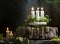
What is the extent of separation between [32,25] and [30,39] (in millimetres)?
249

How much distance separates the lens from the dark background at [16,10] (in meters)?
5.12

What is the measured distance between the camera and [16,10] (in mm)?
5176

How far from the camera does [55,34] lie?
4094 mm

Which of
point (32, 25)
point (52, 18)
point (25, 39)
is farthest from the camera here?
point (52, 18)

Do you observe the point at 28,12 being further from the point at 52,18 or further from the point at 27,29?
the point at 27,29

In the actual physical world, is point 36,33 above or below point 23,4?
below

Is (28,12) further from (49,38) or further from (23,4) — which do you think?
(49,38)

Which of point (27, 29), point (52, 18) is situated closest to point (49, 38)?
point (27, 29)

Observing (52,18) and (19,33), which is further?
(52,18)

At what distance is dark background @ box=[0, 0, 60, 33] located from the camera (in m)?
5.12

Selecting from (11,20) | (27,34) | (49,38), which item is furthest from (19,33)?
(11,20)

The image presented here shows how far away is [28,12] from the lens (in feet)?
16.9

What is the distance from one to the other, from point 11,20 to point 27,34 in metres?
1.23

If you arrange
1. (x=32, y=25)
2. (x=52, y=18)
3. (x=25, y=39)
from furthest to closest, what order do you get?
(x=52, y=18)
(x=32, y=25)
(x=25, y=39)
